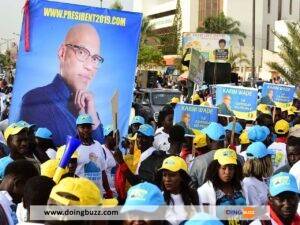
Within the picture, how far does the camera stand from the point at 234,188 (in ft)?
14.3

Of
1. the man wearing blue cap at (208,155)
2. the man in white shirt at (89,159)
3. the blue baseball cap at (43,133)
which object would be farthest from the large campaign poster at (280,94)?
the man in white shirt at (89,159)

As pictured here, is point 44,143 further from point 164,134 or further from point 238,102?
point 238,102

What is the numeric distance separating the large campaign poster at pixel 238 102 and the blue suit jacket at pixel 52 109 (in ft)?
11.7

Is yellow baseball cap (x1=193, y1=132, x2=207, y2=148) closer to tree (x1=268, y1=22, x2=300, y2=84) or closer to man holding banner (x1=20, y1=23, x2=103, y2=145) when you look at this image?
man holding banner (x1=20, y1=23, x2=103, y2=145)

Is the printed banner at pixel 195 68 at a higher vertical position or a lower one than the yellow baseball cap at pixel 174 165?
higher

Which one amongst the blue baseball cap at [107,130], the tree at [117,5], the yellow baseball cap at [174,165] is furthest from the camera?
the tree at [117,5]

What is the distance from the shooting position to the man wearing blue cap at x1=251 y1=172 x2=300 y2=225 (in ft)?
12.0

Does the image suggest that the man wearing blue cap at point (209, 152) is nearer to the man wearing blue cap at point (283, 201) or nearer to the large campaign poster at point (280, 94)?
the man wearing blue cap at point (283, 201)

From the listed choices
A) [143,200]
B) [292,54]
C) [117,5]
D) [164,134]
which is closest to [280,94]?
[164,134]

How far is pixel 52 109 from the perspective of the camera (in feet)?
22.3

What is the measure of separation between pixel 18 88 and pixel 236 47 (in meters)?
63.8

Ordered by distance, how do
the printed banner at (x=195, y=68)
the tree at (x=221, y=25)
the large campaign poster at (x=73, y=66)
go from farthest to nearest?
the tree at (x=221, y=25), the printed banner at (x=195, y=68), the large campaign poster at (x=73, y=66)

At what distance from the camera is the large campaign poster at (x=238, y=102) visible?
961cm

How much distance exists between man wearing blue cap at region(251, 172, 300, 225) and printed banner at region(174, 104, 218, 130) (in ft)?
15.1
